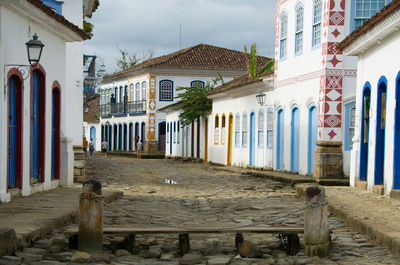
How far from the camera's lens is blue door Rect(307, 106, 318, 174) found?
19.6 metres

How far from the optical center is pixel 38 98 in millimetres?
13758

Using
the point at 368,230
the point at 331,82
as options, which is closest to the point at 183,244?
the point at 368,230

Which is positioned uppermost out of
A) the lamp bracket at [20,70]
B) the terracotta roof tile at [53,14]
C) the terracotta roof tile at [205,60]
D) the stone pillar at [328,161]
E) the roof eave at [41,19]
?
the terracotta roof tile at [205,60]

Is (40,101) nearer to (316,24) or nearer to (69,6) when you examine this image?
(69,6)

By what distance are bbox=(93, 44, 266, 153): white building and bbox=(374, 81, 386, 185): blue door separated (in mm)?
29119

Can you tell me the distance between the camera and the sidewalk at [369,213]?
25.9 ft

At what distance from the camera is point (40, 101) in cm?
1380

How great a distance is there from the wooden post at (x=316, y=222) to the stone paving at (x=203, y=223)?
0.49 ft

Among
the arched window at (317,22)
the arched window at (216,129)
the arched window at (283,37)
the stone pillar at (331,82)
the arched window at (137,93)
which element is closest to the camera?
the stone pillar at (331,82)

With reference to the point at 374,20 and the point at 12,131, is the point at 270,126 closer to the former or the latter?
the point at 374,20

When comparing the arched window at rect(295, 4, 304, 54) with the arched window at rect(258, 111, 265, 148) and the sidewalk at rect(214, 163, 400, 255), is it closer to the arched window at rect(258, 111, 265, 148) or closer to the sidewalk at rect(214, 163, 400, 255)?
the arched window at rect(258, 111, 265, 148)

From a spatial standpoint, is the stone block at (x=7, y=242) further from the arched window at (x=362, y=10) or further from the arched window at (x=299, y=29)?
the arched window at (x=299, y=29)

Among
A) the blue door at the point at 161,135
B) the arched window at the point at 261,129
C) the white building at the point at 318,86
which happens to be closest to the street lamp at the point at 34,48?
the white building at the point at 318,86

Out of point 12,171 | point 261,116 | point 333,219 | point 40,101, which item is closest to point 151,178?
point 261,116
